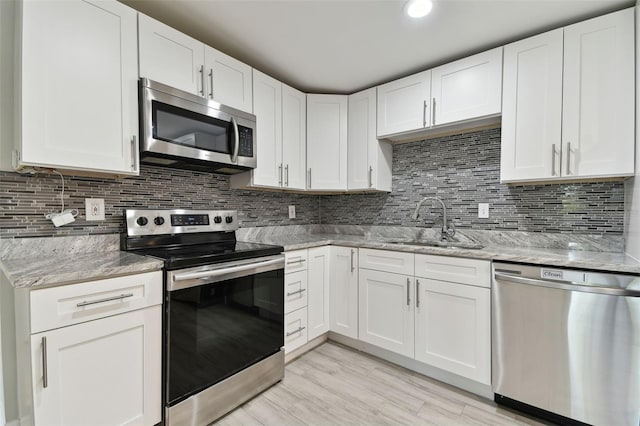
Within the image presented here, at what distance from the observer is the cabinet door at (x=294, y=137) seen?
2529mm

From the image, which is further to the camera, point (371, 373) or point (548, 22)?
point (371, 373)

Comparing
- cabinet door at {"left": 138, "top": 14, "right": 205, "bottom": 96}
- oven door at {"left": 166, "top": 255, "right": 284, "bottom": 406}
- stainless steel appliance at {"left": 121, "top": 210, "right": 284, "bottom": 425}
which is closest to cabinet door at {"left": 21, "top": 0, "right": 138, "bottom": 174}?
cabinet door at {"left": 138, "top": 14, "right": 205, "bottom": 96}

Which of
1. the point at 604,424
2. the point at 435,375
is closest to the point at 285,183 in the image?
the point at 435,375

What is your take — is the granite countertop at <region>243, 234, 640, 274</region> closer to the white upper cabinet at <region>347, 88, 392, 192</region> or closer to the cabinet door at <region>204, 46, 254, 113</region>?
the white upper cabinet at <region>347, 88, 392, 192</region>

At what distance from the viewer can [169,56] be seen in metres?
1.73

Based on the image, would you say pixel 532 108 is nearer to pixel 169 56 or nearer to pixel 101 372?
pixel 169 56

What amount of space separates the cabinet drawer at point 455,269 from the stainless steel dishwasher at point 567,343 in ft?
0.23

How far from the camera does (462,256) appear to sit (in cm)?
188

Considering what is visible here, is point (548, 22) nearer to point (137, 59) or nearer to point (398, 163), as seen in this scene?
point (398, 163)

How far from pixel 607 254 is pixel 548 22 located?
4.81 ft

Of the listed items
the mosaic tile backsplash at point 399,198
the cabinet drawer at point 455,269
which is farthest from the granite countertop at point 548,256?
the mosaic tile backsplash at point 399,198

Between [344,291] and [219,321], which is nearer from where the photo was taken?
[219,321]

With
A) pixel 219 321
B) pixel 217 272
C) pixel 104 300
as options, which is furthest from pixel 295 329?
pixel 104 300

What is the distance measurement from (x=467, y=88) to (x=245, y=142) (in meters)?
1.66
